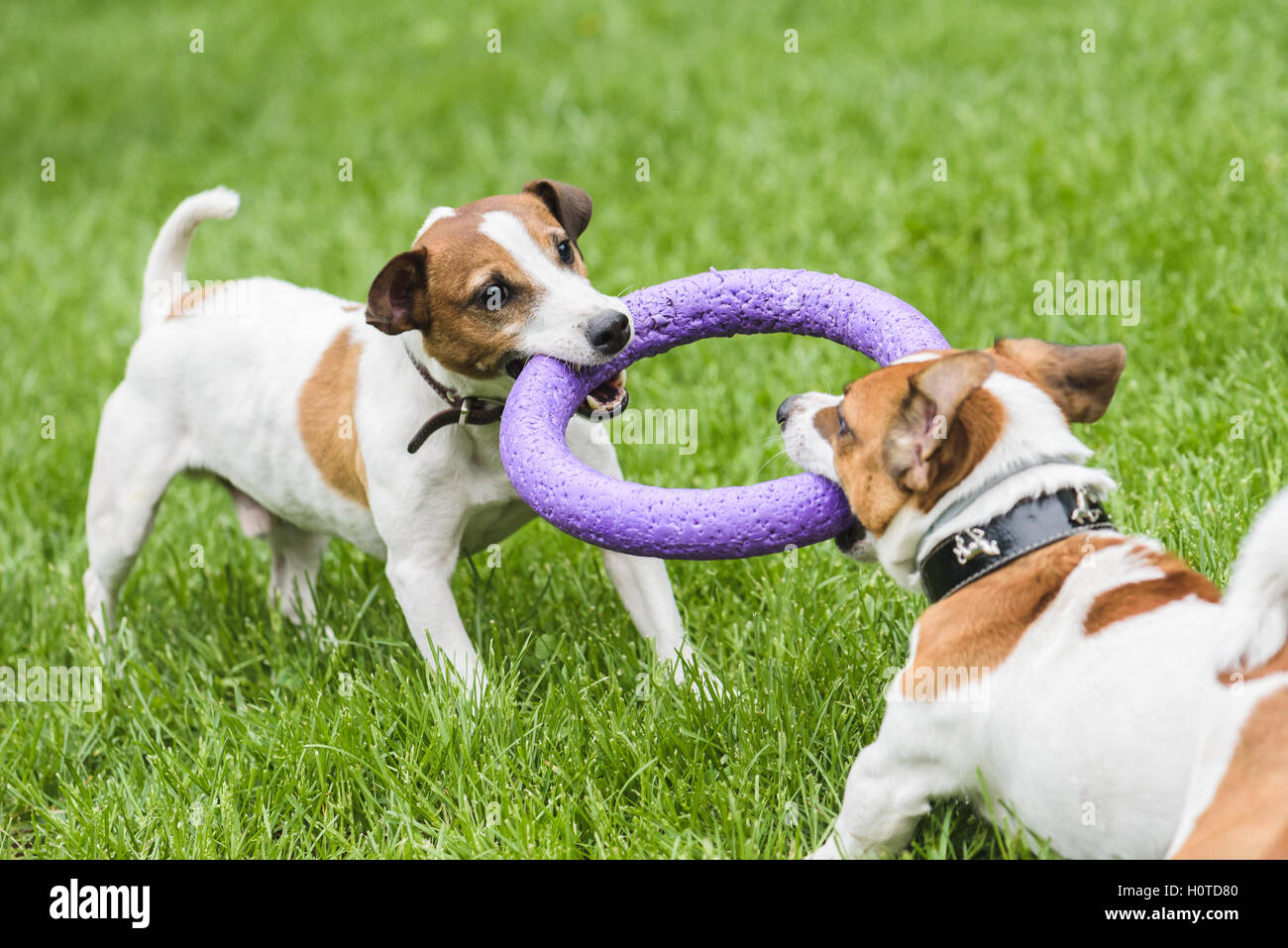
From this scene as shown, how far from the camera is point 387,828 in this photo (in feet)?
12.3

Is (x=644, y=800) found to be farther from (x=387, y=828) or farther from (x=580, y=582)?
(x=580, y=582)

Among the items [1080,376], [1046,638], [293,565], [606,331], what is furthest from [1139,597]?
[293,565]

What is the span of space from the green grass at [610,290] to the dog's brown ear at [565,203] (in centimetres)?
126

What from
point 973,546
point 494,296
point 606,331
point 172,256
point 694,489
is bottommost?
point 973,546

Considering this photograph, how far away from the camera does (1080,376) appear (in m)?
3.34

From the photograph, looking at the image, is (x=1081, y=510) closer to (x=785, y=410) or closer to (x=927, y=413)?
(x=927, y=413)

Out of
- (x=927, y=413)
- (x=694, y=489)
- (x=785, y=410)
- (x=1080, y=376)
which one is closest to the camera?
(x=927, y=413)

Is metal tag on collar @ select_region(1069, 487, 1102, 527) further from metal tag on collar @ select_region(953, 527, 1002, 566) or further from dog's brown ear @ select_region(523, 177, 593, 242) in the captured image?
dog's brown ear @ select_region(523, 177, 593, 242)

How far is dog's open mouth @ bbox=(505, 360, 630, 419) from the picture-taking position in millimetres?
4109

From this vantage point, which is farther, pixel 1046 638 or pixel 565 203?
pixel 565 203

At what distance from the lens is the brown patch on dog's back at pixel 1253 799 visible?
2.35 metres

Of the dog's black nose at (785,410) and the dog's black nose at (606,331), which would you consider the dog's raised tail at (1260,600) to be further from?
the dog's black nose at (606,331)

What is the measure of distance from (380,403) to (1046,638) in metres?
2.25

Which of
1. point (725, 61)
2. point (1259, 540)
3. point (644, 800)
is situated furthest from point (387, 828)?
point (725, 61)
